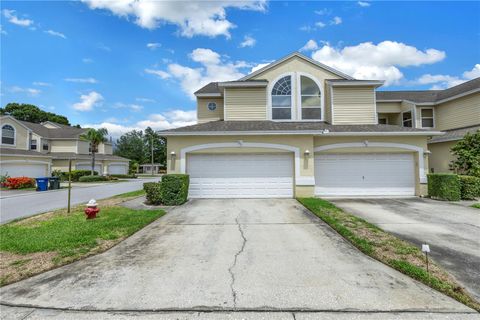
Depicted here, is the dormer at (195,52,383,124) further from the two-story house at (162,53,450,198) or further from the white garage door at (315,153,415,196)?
the white garage door at (315,153,415,196)

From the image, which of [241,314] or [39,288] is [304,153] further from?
[39,288]

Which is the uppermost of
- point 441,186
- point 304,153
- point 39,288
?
point 304,153

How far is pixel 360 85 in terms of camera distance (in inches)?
550

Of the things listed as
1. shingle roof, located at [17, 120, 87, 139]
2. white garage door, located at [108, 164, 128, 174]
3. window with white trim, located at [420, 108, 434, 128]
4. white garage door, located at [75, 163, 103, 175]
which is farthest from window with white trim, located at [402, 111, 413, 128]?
shingle roof, located at [17, 120, 87, 139]

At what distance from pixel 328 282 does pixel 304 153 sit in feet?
26.6

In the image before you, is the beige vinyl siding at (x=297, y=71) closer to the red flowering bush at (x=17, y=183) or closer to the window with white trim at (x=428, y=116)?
the window with white trim at (x=428, y=116)

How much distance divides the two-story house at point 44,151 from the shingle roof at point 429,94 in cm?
2986

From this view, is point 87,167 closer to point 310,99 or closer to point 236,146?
point 236,146

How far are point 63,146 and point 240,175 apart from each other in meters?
31.4

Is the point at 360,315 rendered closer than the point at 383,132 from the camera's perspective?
Yes

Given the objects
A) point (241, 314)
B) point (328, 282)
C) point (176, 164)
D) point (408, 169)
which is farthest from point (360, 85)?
point (241, 314)

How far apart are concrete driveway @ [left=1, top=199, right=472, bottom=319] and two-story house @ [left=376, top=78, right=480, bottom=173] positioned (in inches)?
562

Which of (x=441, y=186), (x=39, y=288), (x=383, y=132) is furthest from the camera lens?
(x=383, y=132)

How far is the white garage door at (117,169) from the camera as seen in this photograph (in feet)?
120
